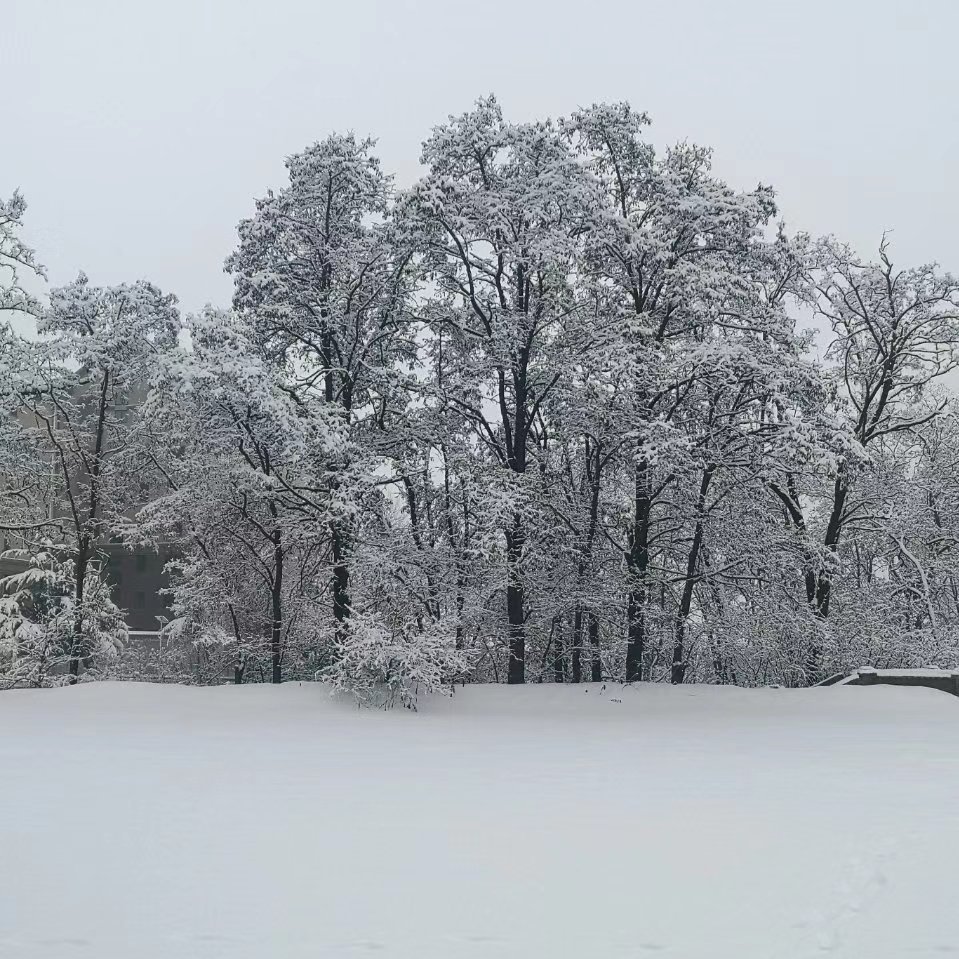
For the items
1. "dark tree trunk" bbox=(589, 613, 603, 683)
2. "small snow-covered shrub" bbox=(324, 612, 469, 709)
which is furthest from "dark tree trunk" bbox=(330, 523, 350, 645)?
"dark tree trunk" bbox=(589, 613, 603, 683)

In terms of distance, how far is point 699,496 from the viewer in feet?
75.0

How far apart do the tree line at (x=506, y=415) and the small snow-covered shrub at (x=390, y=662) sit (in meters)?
0.07

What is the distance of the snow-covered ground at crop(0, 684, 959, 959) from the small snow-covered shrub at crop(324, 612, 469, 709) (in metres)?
2.04

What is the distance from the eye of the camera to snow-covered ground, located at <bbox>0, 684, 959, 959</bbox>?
230 inches

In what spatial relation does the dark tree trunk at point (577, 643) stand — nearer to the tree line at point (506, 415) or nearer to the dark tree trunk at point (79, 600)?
the tree line at point (506, 415)

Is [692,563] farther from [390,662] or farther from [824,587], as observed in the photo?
[390,662]

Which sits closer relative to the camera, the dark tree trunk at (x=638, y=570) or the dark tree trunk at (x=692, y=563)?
the dark tree trunk at (x=638, y=570)

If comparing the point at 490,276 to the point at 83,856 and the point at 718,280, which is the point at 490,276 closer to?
the point at 718,280

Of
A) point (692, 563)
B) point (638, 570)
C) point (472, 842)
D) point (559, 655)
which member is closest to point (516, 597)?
point (638, 570)

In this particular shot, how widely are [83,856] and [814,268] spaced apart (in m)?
23.1

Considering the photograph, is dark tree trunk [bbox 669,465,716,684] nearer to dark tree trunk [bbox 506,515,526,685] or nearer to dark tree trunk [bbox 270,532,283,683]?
dark tree trunk [bbox 506,515,526,685]

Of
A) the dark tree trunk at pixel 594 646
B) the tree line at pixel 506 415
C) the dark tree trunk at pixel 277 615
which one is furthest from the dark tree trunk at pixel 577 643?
the dark tree trunk at pixel 277 615

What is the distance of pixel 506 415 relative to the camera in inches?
909

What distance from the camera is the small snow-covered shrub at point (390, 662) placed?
17.8m
